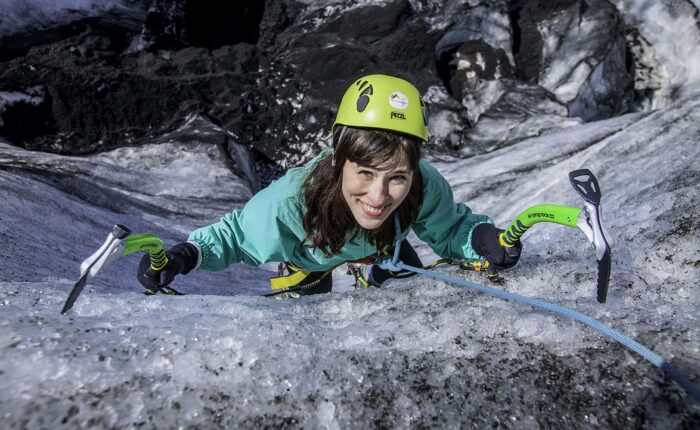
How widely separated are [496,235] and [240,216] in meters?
1.25

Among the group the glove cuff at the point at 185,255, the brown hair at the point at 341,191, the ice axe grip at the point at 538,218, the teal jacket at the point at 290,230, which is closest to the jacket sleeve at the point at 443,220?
the teal jacket at the point at 290,230

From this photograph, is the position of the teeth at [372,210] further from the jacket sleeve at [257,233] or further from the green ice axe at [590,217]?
the green ice axe at [590,217]

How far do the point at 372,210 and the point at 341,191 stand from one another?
0.64 feet

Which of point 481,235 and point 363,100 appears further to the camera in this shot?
point 481,235

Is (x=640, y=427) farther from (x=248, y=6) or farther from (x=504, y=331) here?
(x=248, y=6)

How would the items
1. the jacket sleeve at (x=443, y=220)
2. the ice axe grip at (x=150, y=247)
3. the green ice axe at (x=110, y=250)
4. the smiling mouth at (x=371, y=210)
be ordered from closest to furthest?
the green ice axe at (x=110, y=250), the ice axe grip at (x=150, y=247), the smiling mouth at (x=371, y=210), the jacket sleeve at (x=443, y=220)

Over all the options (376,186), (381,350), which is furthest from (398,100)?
(381,350)

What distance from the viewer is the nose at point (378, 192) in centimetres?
207

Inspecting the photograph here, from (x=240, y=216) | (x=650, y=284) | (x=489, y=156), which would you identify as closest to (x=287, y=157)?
(x=489, y=156)

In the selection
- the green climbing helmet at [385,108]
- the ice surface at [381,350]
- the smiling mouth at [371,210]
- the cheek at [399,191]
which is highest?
the green climbing helmet at [385,108]

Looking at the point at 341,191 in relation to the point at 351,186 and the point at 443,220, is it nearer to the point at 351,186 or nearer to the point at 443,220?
the point at 351,186

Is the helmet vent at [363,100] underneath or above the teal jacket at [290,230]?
above

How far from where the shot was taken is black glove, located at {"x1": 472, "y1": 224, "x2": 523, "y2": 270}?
2.25 metres

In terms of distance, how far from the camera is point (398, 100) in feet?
6.80
